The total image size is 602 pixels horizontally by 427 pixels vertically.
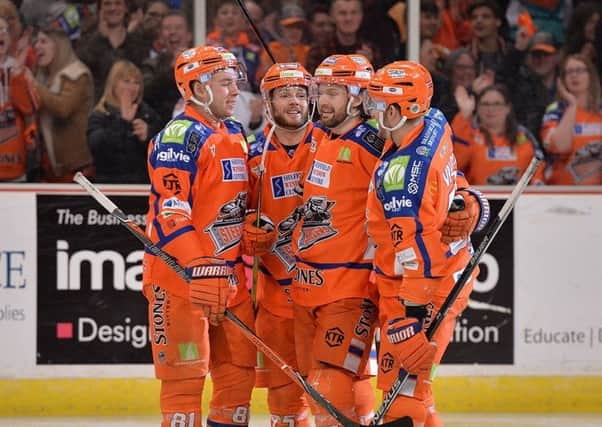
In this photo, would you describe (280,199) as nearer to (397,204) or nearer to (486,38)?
(397,204)

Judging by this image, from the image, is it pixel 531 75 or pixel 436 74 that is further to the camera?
pixel 531 75

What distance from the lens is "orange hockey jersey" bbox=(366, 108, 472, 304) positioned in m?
4.63

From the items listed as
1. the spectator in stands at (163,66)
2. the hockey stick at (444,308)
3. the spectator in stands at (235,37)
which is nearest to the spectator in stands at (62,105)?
the spectator in stands at (163,66)

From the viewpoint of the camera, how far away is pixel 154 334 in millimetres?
5215

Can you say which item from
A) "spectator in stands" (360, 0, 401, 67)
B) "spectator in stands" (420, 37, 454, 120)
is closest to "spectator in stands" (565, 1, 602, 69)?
"spectator in stands" (420, 37, 454, 120)

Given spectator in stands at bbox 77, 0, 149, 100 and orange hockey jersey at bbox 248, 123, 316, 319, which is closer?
orange hockey jersey at bbox 248, 123, 316, 319

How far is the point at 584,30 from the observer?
7586 millimetres

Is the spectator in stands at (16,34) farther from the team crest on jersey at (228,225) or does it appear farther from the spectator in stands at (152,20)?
the team crest on jersey at (228,225)

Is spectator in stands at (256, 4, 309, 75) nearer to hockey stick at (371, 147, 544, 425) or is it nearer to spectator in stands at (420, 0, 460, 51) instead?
spectator in stands at (420, 0, 460, 51)

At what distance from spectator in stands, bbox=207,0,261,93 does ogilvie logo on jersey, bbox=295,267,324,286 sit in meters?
2.37

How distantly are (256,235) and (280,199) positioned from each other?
0.69 ft

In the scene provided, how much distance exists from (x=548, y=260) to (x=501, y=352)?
0.51 m

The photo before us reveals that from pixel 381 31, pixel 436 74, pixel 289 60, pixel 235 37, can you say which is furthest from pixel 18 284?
pixel 436 74

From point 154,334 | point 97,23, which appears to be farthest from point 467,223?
point 97,23
